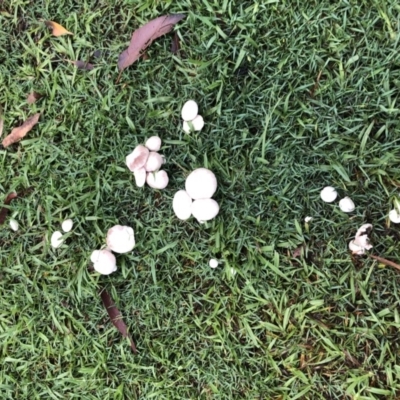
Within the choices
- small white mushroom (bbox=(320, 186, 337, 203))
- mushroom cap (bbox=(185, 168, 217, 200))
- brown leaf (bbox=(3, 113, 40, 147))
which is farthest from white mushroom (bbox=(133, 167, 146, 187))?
small white mushroom (bbox=(320, 186, 337, 203))

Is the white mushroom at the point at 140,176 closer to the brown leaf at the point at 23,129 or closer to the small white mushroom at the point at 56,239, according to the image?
the small white mushroom at the point at 56,239

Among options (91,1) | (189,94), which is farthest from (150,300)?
(91,1)

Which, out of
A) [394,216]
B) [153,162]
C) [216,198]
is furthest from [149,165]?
[394,216]

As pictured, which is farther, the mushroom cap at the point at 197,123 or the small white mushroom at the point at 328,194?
the mushroom cap at the point at 197,123

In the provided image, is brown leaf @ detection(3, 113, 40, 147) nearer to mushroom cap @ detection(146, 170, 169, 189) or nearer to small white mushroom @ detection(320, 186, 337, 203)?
mushroom cap @ detection(146, 170, 169, 189)

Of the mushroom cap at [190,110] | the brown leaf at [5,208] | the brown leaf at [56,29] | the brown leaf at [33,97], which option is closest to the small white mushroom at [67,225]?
the brown leaf at [5,208]
